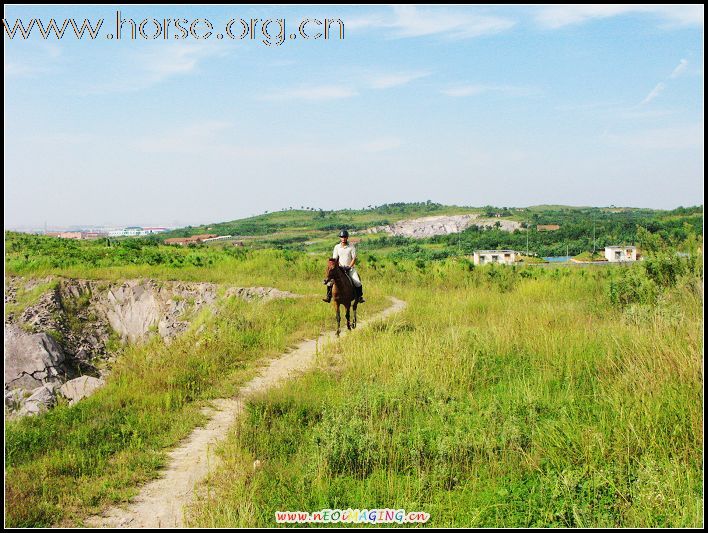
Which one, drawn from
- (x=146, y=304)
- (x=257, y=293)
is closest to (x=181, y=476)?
(x=257, y=293)

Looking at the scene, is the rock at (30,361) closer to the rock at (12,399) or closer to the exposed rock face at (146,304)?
the rock at (12,399)

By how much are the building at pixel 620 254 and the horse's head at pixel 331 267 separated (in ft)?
36.2

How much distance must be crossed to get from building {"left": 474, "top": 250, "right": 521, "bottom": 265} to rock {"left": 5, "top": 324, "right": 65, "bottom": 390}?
2034 centimetres

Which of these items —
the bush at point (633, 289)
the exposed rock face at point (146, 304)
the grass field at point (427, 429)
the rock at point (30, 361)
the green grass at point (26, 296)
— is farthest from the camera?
the exposed rock face at point (146, 304)

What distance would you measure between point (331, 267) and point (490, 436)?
641 cm

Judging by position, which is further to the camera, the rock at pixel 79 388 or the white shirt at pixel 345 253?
the white shirt at pixel 345 253

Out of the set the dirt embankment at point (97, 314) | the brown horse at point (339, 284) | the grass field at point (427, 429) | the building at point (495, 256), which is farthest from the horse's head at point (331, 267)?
the building at point (495, 256)

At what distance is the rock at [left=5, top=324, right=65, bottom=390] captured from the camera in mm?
15534

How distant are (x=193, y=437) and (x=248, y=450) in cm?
121

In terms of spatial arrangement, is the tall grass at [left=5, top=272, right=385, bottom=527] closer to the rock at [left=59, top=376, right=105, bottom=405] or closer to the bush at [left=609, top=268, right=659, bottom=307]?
the rock at [left=59, top=376, right=105, bottom=405]

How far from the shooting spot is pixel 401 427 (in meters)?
6.24

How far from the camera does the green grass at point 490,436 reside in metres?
4.62

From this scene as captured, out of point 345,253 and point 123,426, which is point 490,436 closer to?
point 123,426

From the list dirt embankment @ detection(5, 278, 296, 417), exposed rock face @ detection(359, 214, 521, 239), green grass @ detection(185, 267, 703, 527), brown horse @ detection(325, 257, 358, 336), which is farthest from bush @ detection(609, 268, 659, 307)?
exposed rock face @ detection(359, 214, 521, 239)
